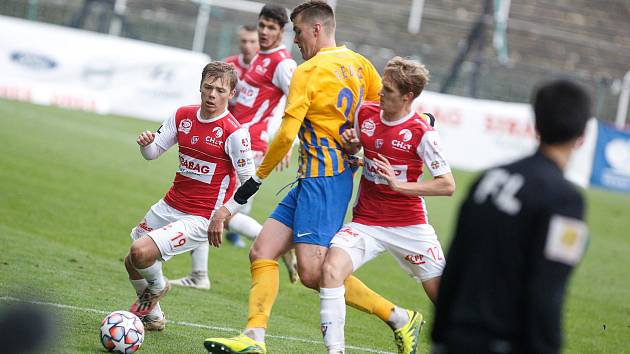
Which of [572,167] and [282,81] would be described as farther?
[572,167]

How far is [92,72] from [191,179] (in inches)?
636

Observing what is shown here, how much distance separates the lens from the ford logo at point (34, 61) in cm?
2267

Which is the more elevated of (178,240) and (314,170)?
(314,170)

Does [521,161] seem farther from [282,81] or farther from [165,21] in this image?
[165,21]

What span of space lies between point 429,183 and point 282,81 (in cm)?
369

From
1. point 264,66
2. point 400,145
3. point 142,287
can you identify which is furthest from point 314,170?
point 264,66

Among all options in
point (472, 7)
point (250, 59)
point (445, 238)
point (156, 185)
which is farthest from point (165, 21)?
point (250, 59)

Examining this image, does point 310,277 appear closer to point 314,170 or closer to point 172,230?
point 314,170

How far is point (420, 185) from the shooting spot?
6.72 meters

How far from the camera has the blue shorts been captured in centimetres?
678

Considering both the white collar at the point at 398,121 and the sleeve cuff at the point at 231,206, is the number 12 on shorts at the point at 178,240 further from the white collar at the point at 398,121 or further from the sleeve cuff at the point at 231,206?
the white collar at the point at 398,121

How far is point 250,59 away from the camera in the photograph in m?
11.0

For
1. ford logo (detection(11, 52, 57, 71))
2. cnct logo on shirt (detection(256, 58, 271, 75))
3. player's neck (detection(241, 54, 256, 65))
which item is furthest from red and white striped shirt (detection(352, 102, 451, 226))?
ford logo (detection(11, 52, 57, 71))

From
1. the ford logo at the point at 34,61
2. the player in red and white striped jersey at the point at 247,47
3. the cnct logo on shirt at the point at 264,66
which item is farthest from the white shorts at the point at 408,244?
the ford logo at the point at 34,61
